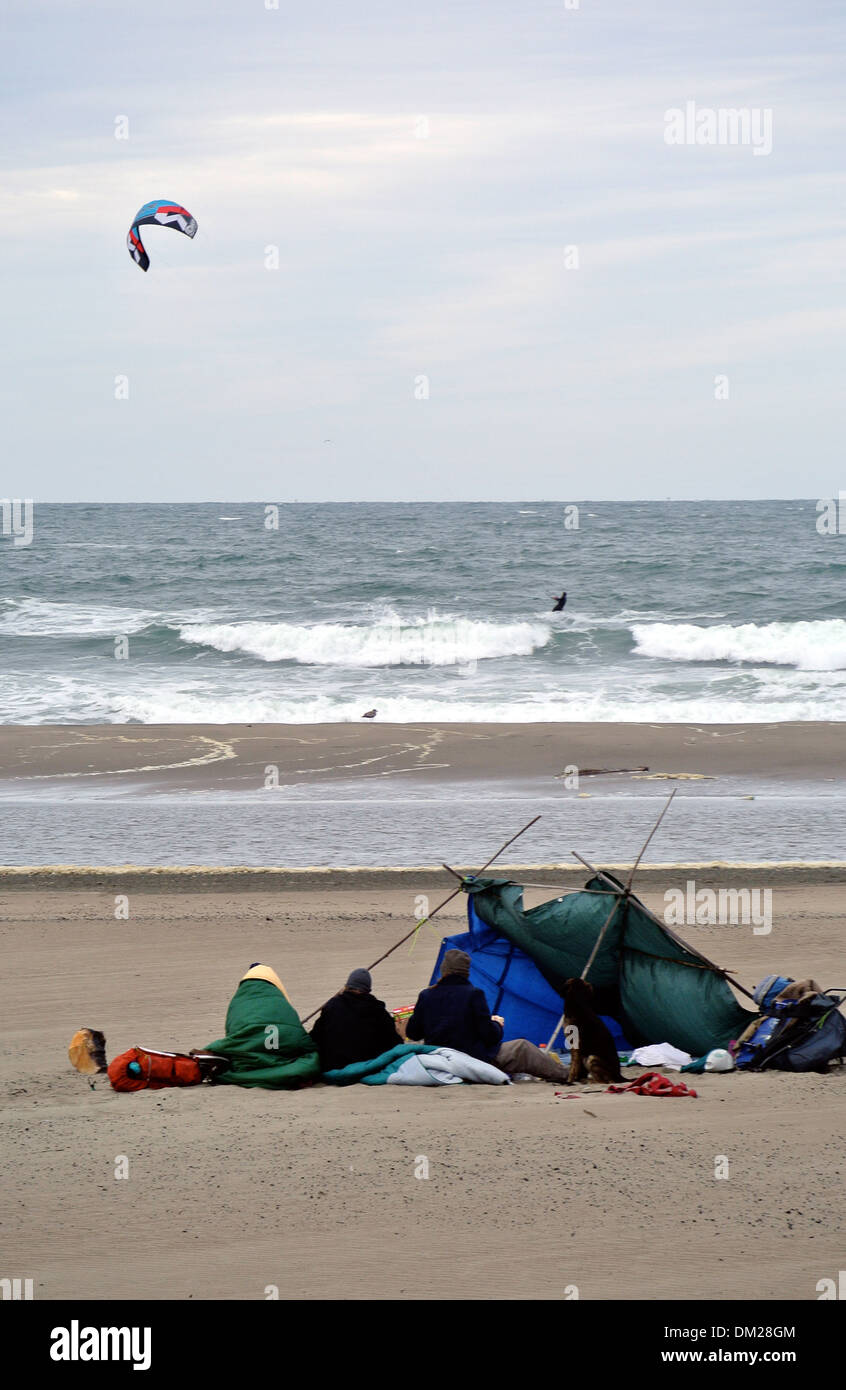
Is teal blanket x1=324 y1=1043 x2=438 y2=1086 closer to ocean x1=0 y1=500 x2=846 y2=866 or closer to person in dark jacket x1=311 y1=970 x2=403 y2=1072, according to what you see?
person in dark jacket x1=311 y1=970 x2=403 y2=1072

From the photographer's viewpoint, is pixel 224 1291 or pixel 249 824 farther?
pixel 249 824

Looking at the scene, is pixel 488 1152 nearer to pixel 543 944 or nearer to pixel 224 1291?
pixel 224 1291

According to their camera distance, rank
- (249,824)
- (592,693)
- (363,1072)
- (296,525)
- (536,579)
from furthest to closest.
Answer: (296,525)
(536,579)
(592,693)
(249,824)
(363,1072)

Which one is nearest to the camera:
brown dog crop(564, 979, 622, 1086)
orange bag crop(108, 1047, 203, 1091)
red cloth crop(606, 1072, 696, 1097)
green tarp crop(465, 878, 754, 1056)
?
red cloth crop(606, 1072, 696, 1097)

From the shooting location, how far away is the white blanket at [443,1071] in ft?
22.4

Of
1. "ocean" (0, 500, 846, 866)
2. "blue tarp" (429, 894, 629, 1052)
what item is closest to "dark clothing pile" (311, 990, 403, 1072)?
"blue tarp" (429, 894, 629, 1052)

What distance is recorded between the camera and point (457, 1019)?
277 inches

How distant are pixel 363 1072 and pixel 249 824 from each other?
7388mm

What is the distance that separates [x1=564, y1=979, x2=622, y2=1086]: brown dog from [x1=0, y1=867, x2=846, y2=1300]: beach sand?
34 cm

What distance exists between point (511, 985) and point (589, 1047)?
1323 mm

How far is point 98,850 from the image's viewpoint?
42.3ft

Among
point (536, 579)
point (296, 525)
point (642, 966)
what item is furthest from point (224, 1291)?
point (296, 525)

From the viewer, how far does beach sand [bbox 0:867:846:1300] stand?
4.71 meters
